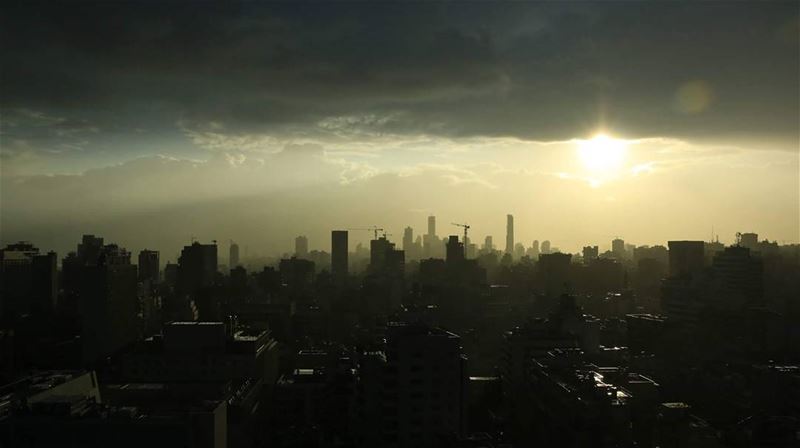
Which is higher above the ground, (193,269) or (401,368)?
(193,269)

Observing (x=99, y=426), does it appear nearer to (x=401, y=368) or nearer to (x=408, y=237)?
(x=401, y=368)

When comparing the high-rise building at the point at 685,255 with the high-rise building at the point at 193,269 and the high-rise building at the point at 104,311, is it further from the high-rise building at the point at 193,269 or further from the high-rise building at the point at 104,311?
the high-rise building at the point at 104,311

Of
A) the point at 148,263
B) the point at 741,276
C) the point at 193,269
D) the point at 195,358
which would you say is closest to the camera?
the point at 195,358

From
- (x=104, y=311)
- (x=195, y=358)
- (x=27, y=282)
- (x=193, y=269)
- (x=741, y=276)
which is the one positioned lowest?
(x=195, y=358)

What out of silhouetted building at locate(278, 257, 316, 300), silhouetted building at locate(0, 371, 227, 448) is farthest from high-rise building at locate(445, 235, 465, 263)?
silhouetted building at locate(0, 371, 227, 448)

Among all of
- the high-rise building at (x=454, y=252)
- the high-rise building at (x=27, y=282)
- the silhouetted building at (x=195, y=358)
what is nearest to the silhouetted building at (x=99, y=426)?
the silhouetted building at (x=195, y=358)

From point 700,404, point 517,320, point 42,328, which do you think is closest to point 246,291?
point 42,328

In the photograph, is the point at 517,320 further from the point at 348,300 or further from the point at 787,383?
the point at 787,383

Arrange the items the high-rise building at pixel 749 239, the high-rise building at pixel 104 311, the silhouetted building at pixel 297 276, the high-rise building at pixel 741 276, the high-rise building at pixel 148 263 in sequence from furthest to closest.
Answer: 1. the high-rise building at pixel 749 239
2. the high-rise building at pixel 148 263
3. the silhouetted building at pixel 297 276
4. the high-rise building at pixel 741 276
5. the high-rise building at pixel 104 311

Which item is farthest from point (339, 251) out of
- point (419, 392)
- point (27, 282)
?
point (419, 392)

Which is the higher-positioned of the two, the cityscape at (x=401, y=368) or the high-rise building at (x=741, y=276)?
the high-rise building at (x=741, y=276)

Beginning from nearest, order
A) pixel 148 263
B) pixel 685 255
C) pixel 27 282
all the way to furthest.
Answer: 1. pixel 27 282
2. pixel 685 255
3. pixel 148 263
